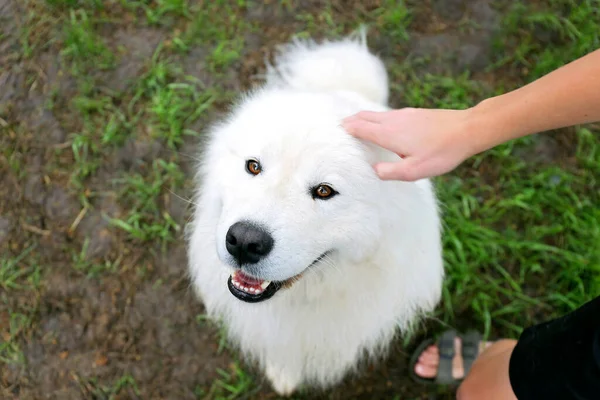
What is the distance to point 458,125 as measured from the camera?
53.6 inches

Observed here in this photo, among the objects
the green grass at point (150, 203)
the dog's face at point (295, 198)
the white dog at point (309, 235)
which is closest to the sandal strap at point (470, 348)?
the white dog at point (309, 235)

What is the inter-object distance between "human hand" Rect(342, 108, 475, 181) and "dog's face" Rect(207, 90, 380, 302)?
0.21 feet

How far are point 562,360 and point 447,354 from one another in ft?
3.18

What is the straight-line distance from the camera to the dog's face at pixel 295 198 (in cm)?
132

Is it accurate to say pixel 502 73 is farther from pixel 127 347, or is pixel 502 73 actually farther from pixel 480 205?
pixel 127 347

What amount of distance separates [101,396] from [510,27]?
10.2ft

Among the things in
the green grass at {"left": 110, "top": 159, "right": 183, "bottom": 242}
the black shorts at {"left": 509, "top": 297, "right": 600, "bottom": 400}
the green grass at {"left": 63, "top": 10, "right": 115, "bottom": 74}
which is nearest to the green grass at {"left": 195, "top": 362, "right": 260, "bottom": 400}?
the green grass at {"left": 110, "top": 159, "right": 183, "bottom": 242}

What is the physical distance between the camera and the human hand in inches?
52.9

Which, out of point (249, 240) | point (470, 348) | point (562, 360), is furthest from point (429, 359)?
point (249, 240)

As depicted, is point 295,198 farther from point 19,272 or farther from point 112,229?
Result: point 19,272

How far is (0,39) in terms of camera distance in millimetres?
2869

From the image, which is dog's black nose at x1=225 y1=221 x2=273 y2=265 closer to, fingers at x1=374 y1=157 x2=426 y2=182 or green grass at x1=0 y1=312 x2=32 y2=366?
fingers at x1=374 y1=157 x2=426 y2=182

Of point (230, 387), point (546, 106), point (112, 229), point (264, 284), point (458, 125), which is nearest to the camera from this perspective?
point (546, 106)

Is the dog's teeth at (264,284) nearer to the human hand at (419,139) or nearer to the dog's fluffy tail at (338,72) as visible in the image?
the human hand at (419,139)
